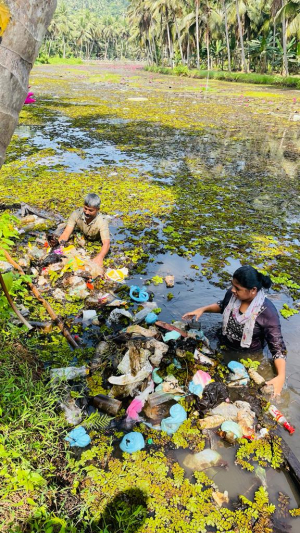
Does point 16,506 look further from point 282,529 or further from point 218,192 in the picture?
point 218,192

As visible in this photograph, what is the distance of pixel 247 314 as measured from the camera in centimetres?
312

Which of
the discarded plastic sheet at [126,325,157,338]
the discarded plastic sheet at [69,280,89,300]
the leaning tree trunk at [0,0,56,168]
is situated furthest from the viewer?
the discarded plastic sheet at [69,280,89,300]

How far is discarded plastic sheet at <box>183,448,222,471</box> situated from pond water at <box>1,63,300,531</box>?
0.09m

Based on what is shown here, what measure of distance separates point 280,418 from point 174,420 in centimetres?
92

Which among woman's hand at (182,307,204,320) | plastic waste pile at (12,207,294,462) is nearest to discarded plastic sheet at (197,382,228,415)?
plastic waste pile at (12,207,294,462)

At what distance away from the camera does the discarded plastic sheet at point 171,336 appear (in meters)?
3.36

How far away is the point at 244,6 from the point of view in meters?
33.9

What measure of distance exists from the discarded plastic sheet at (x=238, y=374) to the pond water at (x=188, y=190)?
13.4 inches

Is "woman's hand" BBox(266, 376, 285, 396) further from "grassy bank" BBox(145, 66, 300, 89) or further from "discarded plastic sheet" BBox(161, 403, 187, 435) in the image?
"grassy bank" BBox(145, 66, 300, 89)

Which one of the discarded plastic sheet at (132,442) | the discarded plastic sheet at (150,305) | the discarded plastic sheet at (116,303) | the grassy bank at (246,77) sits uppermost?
the grassy bank at (246,77)

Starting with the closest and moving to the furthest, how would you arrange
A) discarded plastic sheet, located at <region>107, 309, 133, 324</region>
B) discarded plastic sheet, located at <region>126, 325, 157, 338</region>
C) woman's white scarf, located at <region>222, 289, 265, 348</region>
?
woman's white scarf, located at <region>222, 289, 265, 348</region> < discarded plastic sheet, located at <region>126, 325, 157, 338</region> < discarded plastic sheet, located at <region>107, 309, 133, 324</region>

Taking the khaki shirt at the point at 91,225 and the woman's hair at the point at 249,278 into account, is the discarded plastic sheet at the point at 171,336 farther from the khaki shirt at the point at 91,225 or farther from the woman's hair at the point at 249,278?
the khaki shirt at the point at 91,225

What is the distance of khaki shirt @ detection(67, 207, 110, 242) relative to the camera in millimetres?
5004

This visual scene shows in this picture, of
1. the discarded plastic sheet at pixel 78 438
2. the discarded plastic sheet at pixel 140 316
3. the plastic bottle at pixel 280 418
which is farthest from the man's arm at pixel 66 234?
the plastic bottle at pixel 280 418
